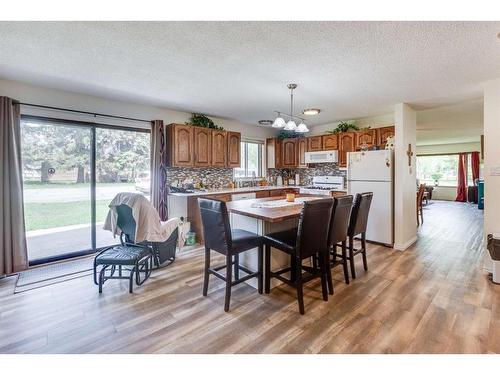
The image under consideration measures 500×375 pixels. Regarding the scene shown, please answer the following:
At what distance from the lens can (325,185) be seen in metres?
5.51

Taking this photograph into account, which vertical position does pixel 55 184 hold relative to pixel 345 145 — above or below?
below

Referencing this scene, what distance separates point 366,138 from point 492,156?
1990 millimetres

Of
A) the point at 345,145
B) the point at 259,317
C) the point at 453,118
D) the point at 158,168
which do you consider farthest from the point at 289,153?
the point at 259,317

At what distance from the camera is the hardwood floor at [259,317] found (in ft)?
5.84

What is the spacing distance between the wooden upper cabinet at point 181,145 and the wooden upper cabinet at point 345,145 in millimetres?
3008

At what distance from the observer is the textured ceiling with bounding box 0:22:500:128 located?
75.2 inches

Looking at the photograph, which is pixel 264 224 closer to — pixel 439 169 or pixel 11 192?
pixel 11 192

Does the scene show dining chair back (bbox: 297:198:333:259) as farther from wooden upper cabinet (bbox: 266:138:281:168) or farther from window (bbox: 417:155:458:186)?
window (bbox: 417:155:458:186)

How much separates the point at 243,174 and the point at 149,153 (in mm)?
2260

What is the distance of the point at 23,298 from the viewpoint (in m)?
2.45

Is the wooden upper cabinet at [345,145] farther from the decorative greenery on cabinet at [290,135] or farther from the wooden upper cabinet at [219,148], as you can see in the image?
the wooden upper cabinet at [219,148]

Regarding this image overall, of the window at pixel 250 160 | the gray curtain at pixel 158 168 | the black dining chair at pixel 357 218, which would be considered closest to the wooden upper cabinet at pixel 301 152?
the window at pixel 250 160
